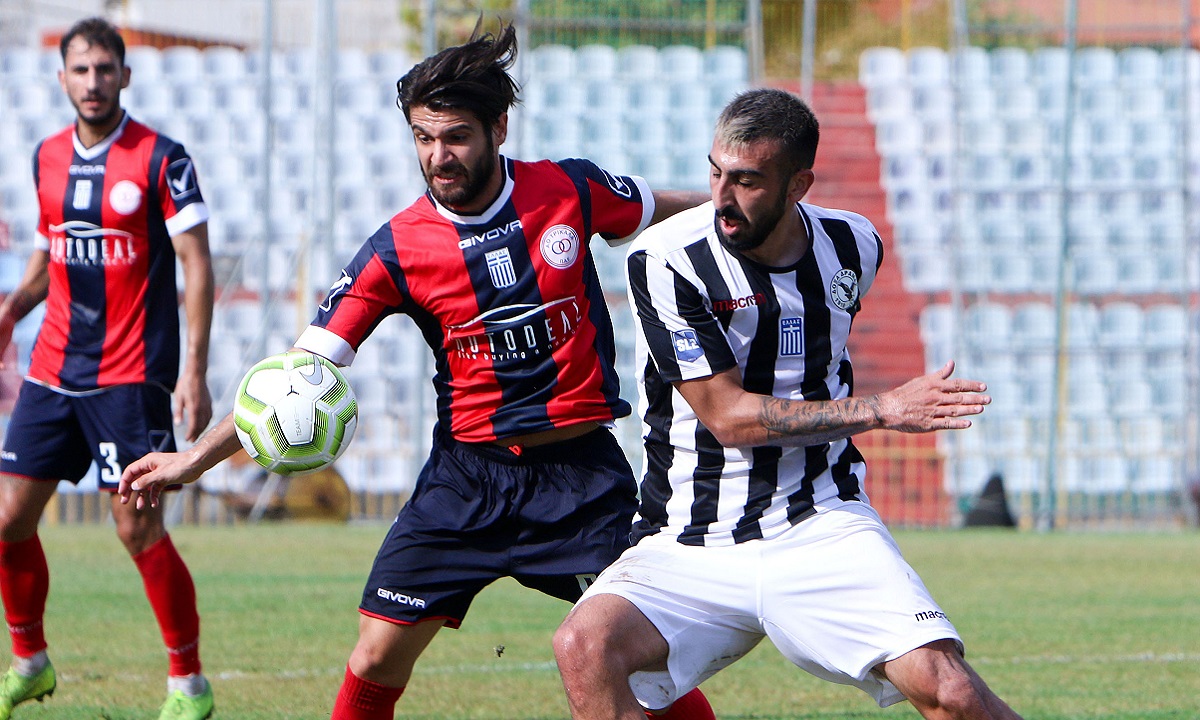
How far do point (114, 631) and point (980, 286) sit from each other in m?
12.1

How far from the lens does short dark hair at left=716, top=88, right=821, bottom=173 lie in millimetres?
3717

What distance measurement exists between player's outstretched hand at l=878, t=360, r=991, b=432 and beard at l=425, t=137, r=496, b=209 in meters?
1.48

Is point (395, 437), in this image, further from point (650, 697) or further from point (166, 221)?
point (650, 697)

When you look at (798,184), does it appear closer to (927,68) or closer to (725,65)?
(725,65)

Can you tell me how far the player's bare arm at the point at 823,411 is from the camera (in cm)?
340

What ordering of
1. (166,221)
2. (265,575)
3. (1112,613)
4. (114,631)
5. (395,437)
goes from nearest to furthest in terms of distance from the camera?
(166,221) < (114,631) < (1112,613) < (265,575) < (395,437)

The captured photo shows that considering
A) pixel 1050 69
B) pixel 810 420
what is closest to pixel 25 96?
pixel 1050 69

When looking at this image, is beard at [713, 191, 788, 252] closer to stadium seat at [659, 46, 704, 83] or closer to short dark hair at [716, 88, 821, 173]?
short dark hair at [716, 88, 821, 173]

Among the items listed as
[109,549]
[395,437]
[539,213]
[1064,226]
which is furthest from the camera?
[395,437]

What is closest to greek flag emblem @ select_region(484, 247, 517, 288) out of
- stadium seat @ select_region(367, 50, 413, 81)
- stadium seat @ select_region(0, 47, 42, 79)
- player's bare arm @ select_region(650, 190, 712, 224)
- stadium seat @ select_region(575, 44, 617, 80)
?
player's bare arm @ select_region(650, 190, 712, 224)

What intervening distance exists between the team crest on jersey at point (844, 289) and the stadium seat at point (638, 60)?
52.6ft

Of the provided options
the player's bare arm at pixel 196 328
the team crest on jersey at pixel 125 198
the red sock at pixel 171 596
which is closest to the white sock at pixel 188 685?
the red sock at pixel 171 596

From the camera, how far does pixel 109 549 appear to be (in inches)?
444

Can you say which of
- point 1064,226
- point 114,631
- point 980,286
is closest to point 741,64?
point 980,286
